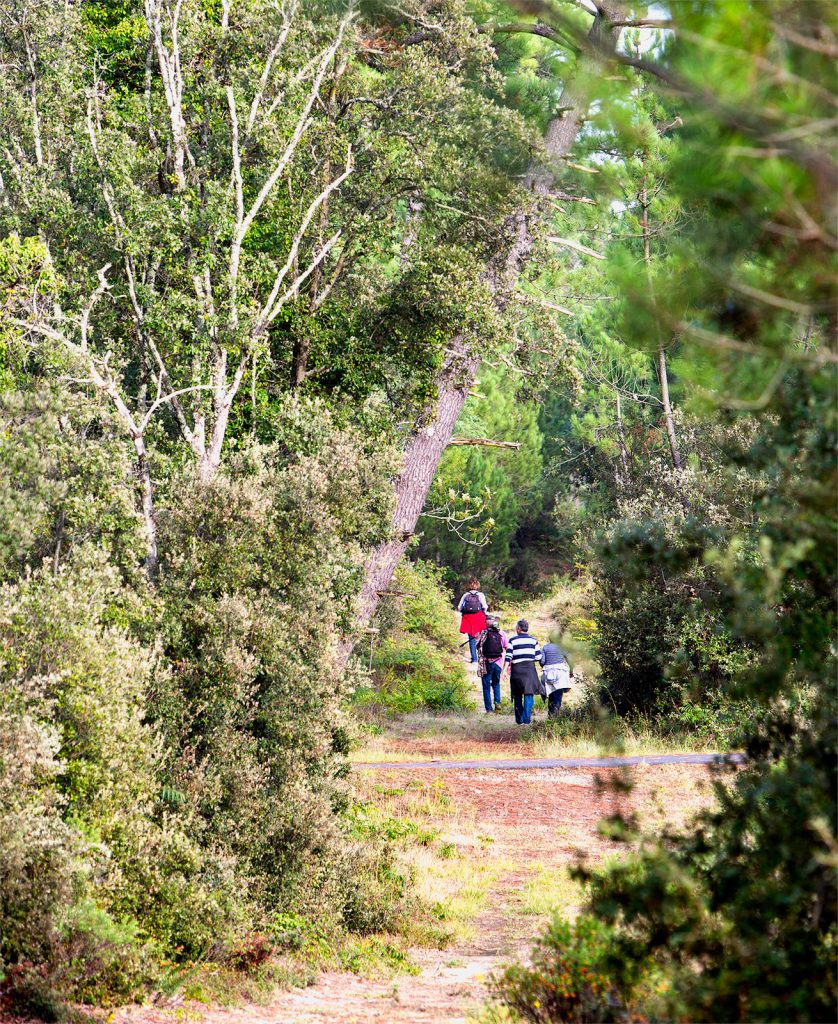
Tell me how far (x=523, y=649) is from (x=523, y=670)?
50cm

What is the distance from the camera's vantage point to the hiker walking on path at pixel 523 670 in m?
18.2

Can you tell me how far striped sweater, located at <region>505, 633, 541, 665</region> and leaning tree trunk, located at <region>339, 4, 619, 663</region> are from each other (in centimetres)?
320

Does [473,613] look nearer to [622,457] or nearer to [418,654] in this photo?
[418,654]

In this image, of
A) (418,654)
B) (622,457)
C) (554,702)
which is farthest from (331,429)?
(622,457)

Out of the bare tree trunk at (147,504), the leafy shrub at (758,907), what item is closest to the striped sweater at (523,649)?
the bare tree trunk at (147,504)

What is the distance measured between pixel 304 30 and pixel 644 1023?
38.5 feet

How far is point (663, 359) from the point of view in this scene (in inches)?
791

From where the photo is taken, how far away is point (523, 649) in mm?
18312

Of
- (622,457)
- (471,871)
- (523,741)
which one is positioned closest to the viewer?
(471,871)

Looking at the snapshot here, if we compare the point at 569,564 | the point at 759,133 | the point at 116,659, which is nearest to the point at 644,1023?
the point at 759,133

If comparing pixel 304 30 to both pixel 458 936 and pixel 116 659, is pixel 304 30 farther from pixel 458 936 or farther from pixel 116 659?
pixel 458 936

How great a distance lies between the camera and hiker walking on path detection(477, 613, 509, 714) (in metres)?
20.3

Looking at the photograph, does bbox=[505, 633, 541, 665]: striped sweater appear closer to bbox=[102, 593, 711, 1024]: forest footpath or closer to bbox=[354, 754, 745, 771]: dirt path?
bbox=[102, 593, 711, 1024]: forest footpath

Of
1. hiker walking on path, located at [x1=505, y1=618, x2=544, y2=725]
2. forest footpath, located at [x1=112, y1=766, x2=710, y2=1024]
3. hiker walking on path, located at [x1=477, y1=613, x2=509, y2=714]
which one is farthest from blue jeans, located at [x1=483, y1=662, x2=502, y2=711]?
forest footpath, located at [x1=112, y1=766, x2=710, y2=1024]
